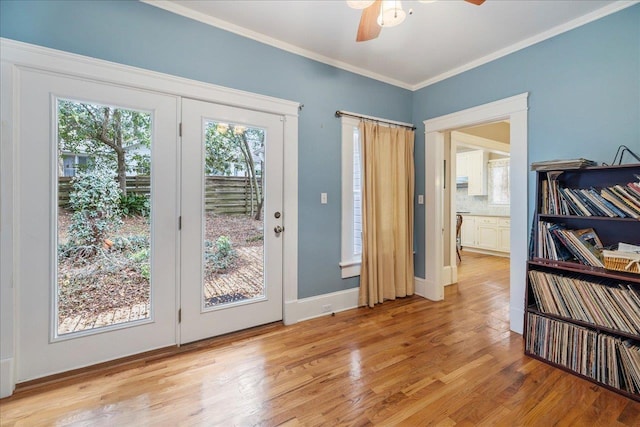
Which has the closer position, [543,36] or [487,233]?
[543,36]

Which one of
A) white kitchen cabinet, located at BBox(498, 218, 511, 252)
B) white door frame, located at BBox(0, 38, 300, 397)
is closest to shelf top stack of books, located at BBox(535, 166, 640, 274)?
white door frame, located at BBox(0, 38, 300, 397)

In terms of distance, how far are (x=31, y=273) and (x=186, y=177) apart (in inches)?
45.1

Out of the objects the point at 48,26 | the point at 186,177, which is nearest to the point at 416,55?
the point at 186,177

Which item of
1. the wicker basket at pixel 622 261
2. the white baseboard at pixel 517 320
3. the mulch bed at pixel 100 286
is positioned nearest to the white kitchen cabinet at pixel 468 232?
the white baseboard at pixel 517 320

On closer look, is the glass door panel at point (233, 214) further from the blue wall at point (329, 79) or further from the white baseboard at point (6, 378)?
the white baseboard at point (6, 378)

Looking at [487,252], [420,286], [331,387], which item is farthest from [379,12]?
[487,252]

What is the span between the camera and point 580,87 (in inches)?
92.4

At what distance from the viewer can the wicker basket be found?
1805mm

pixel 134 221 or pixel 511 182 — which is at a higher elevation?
pixel 511 182

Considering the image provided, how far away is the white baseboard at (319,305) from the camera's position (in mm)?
2803

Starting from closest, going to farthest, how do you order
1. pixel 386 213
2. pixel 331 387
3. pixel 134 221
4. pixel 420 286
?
pixel 331 387, pixel 134 221, pixel 386 213, pixel 420 286

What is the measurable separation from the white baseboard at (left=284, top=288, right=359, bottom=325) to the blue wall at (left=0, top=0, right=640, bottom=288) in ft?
0.29

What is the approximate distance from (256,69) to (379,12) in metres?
1.38

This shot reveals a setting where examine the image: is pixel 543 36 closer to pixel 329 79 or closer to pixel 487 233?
pixel 329 79
